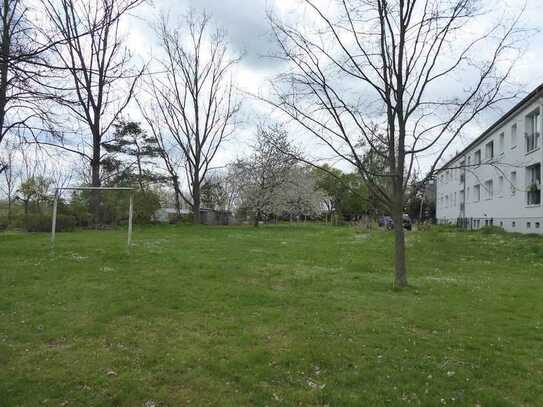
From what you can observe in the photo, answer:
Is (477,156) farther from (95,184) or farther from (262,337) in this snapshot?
(262,337)

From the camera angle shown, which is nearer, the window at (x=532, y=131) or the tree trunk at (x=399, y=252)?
the tree trunk at (x=399, y=252)

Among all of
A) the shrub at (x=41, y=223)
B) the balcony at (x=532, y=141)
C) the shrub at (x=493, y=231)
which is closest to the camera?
the balcony at (x=532, y=141)

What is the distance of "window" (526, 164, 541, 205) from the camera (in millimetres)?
22859

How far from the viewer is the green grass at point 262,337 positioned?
372 cm

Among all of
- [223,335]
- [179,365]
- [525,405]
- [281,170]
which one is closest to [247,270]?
[223,335]

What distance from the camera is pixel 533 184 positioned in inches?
899

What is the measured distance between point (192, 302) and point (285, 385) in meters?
3.35

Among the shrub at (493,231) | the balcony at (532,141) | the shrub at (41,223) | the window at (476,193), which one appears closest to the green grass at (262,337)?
the shrub at (41,223)

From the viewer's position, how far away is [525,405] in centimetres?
355

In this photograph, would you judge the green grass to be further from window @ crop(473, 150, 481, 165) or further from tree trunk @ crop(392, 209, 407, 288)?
window @ crop(473, 150, 481, 165)

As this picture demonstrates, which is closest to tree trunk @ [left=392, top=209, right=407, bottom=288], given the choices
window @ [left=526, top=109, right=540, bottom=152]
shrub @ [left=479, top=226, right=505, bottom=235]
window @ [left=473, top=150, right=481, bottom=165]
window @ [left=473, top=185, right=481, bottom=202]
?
window @ [left=526, top=109, right=540, bottom=152]

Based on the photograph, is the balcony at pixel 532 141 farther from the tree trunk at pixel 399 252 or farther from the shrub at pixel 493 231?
the tree trunk at pixel 399 252

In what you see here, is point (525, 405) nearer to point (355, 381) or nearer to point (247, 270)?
point (355, 381)

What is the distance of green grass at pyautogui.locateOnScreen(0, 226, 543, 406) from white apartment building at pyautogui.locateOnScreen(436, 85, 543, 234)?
10039 mm
